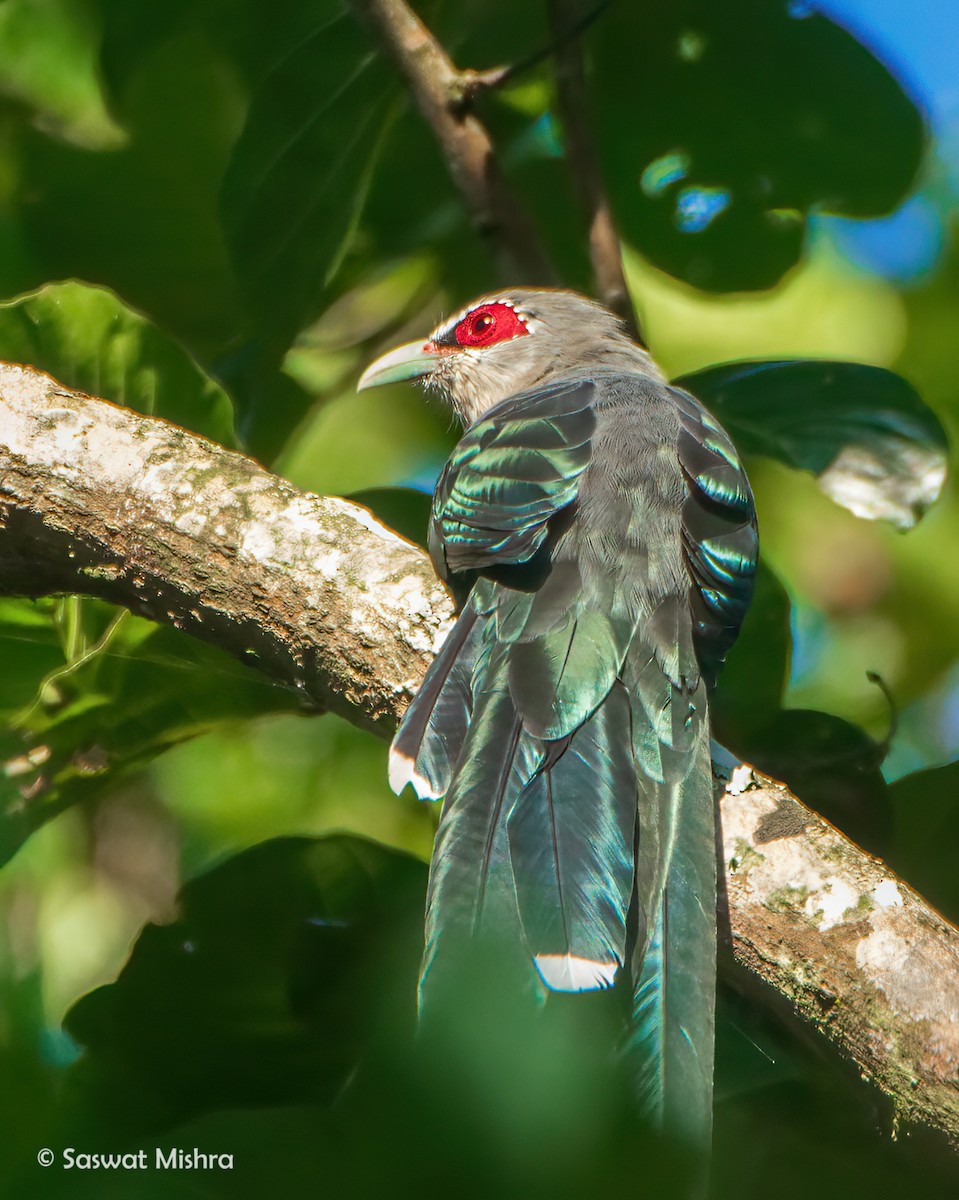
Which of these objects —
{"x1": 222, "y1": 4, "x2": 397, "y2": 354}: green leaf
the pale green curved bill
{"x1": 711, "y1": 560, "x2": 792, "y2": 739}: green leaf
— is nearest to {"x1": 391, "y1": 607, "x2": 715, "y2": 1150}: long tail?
{"x1": 711, "y1": 560, "x2": 792, "y2": 739}: green leaf

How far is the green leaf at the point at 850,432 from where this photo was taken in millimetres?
3291

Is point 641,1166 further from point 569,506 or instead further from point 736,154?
point 736,154

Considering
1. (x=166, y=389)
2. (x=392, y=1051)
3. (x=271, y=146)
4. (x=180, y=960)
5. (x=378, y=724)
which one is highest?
(x=271, y=146)

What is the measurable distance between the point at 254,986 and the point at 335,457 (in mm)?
1662

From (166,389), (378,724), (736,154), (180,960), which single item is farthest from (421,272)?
(180,960)

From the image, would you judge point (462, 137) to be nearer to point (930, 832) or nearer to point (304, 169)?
point (304, 169)

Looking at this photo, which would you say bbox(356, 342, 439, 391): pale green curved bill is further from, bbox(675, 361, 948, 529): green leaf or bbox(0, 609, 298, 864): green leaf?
bbox(0, 609, 298, 864): green leaf

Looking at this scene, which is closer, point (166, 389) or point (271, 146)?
point (166, 389)

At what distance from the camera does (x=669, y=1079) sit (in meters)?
1.84

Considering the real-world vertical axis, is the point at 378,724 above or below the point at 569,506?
below

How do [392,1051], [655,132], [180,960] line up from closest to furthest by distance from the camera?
[392,1051]
[180,960]
[655,132]

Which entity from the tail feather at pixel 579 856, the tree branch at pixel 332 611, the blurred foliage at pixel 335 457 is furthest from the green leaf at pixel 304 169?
the tail feather at pixel 579 856

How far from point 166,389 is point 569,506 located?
114cm

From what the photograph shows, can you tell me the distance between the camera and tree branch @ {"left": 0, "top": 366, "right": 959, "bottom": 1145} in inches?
78.1
